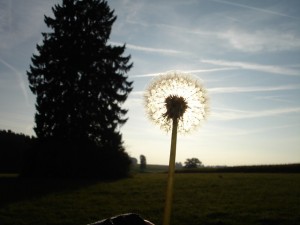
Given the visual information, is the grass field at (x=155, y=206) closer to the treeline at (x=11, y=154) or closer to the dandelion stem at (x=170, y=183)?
the dandelion stem at (x=170, y=183)

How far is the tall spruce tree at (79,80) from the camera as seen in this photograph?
35.8 meters

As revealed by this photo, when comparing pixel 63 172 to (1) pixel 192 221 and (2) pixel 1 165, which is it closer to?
(1) pixel 192 221

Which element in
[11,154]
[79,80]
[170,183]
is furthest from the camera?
[11,154]

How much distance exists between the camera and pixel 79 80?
36781mm

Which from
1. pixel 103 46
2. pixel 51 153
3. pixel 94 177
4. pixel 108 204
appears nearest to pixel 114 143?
pixel 94 177

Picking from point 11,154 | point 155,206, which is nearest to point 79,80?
point 155,206

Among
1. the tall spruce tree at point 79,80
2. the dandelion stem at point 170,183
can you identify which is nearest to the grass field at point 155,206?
the dandelion stem at point 170,183

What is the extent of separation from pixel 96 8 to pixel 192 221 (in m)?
31.5

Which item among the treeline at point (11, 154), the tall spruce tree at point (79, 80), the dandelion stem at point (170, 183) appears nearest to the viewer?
the dandelion stem at point (170, 183)

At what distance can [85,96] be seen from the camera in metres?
35.9

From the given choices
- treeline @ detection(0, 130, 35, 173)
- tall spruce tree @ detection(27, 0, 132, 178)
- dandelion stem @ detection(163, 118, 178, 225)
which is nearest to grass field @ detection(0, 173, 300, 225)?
dandelion stem @ detection(163, 118, 178, 225)

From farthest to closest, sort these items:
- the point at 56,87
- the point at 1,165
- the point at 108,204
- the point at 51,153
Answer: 1. the point at 1,165
2. the point at 56,87
3. the point at 51,153
4. the point at 108,204

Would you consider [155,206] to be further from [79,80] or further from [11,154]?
[11,154]

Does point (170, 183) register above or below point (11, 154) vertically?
below
